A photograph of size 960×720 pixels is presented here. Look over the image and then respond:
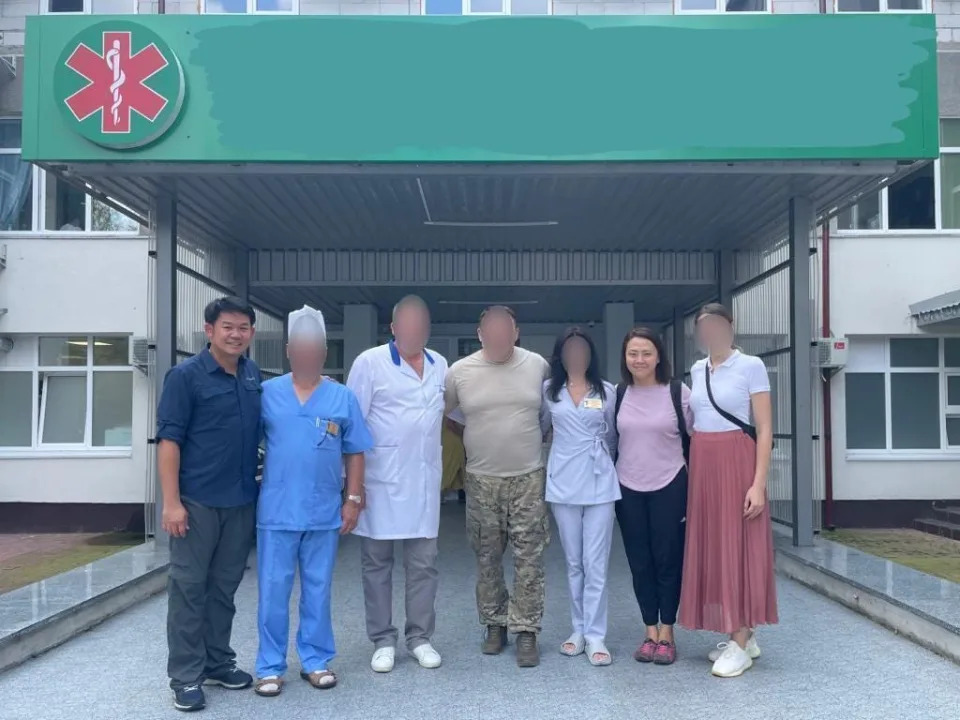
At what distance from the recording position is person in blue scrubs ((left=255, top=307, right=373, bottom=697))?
4.32 m

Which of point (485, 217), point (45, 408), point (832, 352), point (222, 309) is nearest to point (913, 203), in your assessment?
point (832, 352)

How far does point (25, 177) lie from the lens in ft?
38.5

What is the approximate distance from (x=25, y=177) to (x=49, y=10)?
224cm

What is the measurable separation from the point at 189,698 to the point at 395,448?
1.48m

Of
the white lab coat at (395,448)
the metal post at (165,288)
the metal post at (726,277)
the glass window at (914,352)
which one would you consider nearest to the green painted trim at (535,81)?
the metal post at (165,288)

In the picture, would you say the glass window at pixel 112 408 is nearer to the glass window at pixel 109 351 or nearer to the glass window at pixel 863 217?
the glass window at pixel 109 351

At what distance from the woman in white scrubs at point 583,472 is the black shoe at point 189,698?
190 centimetres

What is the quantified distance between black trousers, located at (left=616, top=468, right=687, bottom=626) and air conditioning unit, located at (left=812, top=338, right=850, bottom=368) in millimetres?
6596

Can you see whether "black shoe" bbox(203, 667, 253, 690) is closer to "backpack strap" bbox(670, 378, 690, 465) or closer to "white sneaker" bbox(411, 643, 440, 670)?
"white sneaker" bbox(411, 643, 440, 670)

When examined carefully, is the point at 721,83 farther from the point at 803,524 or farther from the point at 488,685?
the point at 488,685

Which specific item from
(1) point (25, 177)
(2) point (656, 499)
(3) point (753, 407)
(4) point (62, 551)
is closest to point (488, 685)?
(2) point (656, 499)

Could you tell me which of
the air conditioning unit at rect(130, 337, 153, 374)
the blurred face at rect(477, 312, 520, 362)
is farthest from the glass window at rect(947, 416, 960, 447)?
the air conditioning unit at rect(130, 337, 153, 374)

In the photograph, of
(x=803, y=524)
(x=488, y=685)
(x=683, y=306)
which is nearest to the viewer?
(x=488, y=685)

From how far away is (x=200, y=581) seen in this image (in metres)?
4.21
